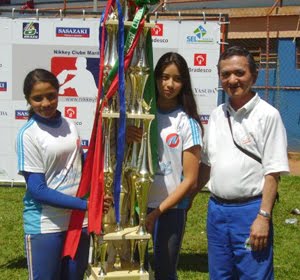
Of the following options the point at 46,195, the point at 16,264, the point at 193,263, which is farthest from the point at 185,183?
the point at 16,264

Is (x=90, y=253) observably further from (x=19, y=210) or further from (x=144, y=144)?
(x=19, y=210)

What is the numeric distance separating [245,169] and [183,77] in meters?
0.63

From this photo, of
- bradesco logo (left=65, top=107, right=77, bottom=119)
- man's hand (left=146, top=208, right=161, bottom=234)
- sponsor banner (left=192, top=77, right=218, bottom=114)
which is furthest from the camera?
bradesco logo (left=65, top=107, right=77, bottom=119)

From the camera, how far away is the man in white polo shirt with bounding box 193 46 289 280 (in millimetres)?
2957

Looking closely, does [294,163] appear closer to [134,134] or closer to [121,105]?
[134,134]

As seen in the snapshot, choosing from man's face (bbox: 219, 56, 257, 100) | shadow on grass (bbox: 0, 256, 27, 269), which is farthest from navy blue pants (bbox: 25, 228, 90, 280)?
shadow on grass (bbox: 0, 256, 27, 269)

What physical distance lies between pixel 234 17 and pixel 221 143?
39.0 ft

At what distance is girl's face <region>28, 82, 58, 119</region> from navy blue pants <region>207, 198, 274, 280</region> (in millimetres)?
966

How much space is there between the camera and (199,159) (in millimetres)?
3303

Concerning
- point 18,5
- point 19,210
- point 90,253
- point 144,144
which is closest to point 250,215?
point 144,144

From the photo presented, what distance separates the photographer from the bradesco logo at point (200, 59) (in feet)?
19.9

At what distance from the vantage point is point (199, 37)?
5984mm

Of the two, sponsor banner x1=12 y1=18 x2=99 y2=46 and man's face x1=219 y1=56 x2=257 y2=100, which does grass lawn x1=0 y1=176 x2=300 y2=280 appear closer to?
sponsor banner x1=12 y1=18 x2=99 y2=46

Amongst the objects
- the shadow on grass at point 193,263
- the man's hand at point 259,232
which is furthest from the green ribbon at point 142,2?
the shadow on grass at point 193,263
